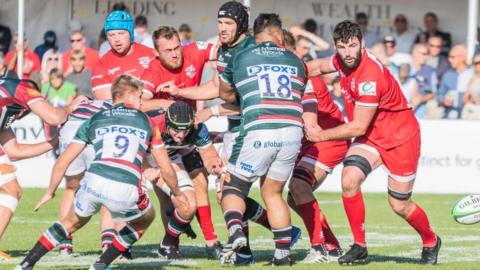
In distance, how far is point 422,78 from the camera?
69.4ft

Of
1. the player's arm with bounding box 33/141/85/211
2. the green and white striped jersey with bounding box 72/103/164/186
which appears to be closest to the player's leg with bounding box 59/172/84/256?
the player's arm with bounding box 33/141/85/211

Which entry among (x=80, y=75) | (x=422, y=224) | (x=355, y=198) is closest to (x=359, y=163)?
(x=355, y=198)

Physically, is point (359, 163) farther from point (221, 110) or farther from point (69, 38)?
point (69, 38)

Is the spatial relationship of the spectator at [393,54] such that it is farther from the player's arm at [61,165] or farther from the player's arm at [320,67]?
the player's arm at [61,165]

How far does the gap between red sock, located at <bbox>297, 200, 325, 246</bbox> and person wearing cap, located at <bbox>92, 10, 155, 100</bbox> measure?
7.02 feet

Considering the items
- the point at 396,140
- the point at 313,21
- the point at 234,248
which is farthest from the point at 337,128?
the point at 313,21

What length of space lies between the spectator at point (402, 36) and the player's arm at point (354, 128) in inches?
449

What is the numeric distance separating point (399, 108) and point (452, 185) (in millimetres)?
8180

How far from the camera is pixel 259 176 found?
36.1 ft

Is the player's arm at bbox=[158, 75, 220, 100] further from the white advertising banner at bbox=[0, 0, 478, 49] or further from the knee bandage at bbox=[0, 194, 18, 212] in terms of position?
the white advertising banner at bbox=[0, 0, 478, 49]

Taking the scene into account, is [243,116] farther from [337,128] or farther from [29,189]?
[29,189]

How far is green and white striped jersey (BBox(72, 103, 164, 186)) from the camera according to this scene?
9.94 metres

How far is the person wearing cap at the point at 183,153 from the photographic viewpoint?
11.0 meters

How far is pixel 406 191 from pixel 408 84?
9645 mm
